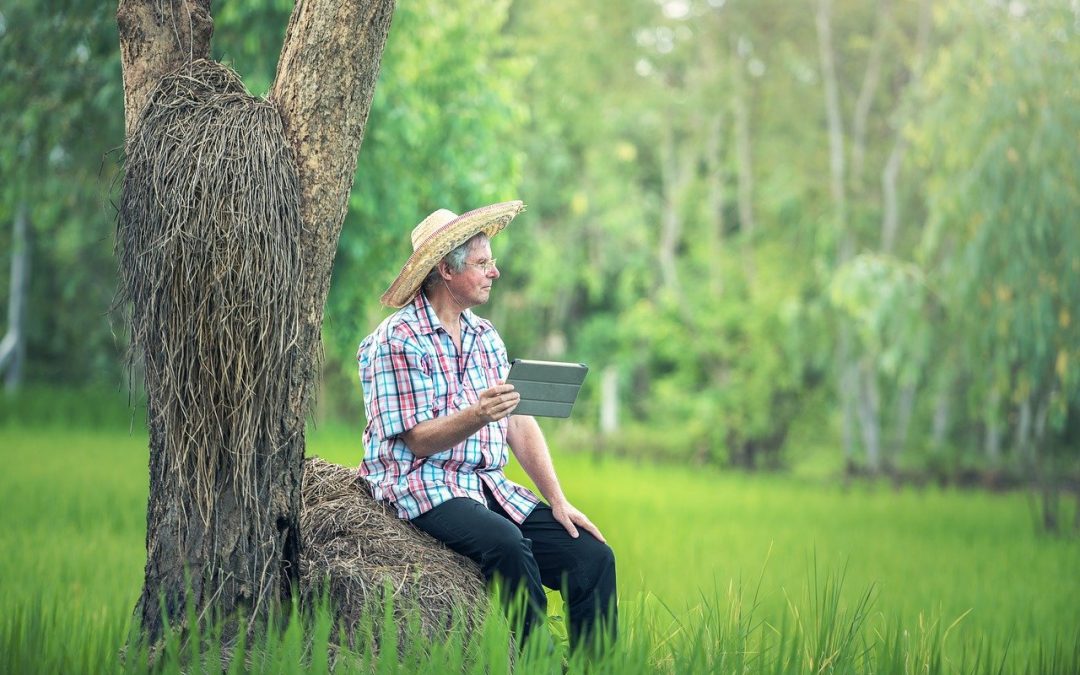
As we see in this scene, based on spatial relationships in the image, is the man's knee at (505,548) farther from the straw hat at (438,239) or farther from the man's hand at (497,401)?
the straw hat at (438,239)

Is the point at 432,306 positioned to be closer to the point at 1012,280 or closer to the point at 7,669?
the point at 7,669

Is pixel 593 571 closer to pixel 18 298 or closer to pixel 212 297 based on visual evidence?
pixel 212 297

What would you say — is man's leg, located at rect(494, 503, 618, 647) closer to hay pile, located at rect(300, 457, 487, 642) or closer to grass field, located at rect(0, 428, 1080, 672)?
grass field, located at rect(0, 428, 1080, 672)

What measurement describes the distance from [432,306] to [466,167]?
9.56 metres

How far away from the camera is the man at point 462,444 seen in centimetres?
393

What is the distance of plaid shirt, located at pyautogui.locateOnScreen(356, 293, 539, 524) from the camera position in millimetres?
4027

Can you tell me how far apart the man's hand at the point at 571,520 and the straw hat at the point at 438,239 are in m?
0.88

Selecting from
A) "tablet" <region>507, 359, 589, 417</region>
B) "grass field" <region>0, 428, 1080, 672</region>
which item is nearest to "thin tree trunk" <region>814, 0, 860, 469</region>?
"grass field" <region>0, 428, 1080, 672</region>

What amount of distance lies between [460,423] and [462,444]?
29cm

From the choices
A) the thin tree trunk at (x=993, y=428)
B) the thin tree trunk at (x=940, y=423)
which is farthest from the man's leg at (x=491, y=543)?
the thin tree trunk at (x=940, y=423)

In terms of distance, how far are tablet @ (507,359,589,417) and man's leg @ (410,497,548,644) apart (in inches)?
14.8

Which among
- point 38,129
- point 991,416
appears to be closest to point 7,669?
point 991,416

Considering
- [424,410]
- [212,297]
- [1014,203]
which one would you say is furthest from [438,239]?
[1014,203]

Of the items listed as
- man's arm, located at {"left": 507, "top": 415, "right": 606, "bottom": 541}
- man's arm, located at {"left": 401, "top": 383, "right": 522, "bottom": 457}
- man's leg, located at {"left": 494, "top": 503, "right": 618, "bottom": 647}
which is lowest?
man's leg, located at {"left": 494, "top": 503, "right": 618, "bottom": 647}
